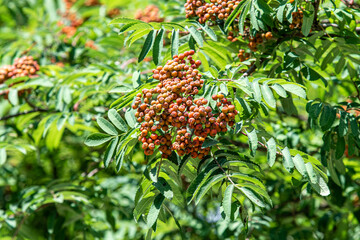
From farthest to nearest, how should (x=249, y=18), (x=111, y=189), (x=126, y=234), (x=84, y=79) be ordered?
(x=126, y=234) → (x=111, y=189) → (x=84, y=79) → (x=249, y=18)

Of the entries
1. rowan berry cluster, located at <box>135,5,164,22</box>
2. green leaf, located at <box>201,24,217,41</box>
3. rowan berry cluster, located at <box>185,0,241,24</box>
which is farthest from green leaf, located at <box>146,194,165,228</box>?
rowan berry cluster, located at <box>135,5,164,22</box>

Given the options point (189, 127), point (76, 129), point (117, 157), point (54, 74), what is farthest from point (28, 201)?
point (189, 127)

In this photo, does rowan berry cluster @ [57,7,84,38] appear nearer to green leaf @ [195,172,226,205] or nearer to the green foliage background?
the green foliage background

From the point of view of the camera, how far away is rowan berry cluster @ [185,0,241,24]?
6.36 feet

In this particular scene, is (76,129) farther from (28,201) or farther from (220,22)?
(220,22)

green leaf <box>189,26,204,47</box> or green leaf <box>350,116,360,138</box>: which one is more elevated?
green leaf <box>189,26,204,47</box>

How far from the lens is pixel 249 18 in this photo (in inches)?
78.9

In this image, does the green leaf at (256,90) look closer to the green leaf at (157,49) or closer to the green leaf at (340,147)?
the green leaf at (157,49)

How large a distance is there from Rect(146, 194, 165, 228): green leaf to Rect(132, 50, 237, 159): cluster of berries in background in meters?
0.16

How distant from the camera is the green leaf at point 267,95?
5.40 feet

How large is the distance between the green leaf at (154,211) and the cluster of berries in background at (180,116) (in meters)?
0.16

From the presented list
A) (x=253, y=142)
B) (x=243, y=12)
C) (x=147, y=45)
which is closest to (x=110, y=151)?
(x=147, y=45)

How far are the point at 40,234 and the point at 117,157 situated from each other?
204cm

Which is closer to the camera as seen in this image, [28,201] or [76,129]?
[28,201]
